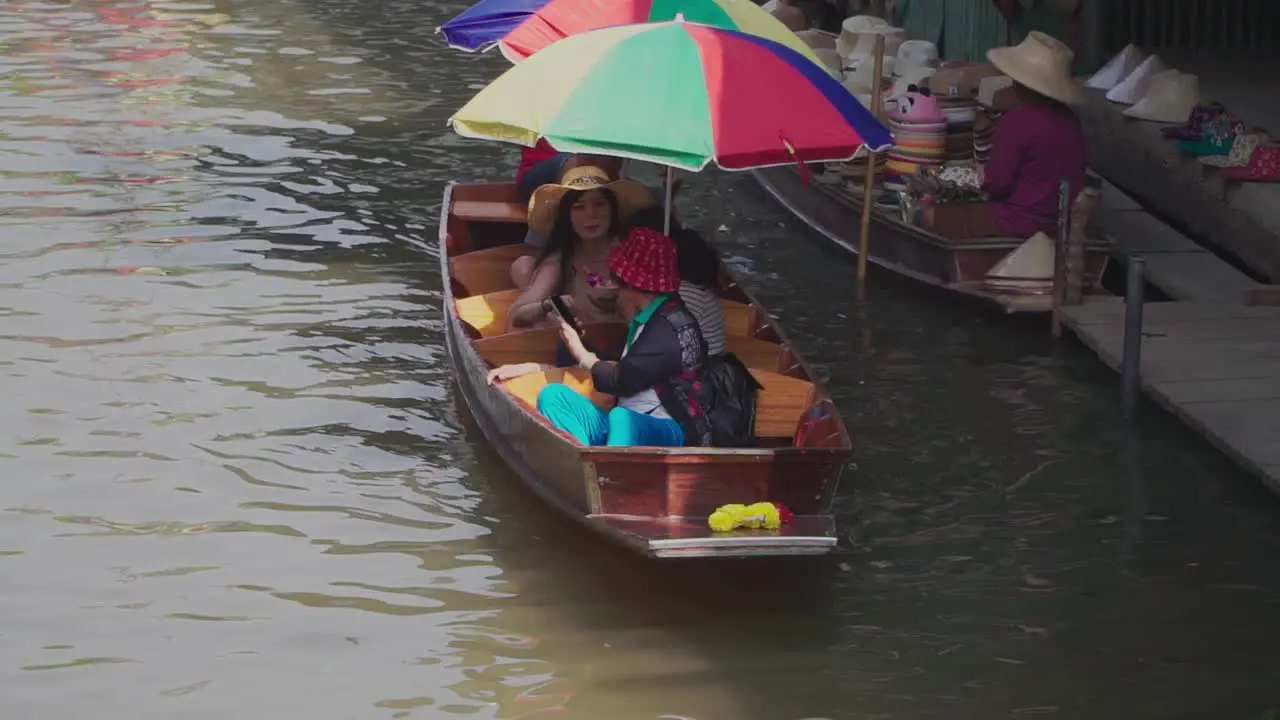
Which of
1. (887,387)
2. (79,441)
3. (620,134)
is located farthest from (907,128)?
(79,441)

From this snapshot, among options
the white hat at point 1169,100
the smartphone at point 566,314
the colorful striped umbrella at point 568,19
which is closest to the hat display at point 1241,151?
the white hat at point 1169,100

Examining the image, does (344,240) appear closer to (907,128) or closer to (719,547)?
(907,128)

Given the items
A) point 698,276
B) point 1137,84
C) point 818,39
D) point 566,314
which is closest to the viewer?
point 566,314

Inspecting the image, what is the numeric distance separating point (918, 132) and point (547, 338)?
4123 mm

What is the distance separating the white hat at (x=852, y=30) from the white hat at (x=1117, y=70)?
261cm

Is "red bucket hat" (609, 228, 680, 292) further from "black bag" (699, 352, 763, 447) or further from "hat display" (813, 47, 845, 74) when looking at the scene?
"hat display" (813, 47, 845, 74)

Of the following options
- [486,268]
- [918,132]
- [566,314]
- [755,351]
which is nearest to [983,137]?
[918,132]

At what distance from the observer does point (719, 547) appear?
671 centimetres

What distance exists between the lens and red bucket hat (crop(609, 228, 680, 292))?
7430 mm

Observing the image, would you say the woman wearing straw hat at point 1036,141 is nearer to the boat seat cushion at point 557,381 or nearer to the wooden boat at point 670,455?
the wooden boat at point 670,455

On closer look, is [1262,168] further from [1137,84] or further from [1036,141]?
[1137,84]

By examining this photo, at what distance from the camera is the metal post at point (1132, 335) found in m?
8.91

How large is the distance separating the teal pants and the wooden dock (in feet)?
8.57

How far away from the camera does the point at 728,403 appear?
7.65 meters
